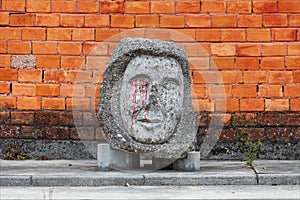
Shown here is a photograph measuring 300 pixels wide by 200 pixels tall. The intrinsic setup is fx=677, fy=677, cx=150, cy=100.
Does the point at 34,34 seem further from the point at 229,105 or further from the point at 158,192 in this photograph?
the point at 158,192

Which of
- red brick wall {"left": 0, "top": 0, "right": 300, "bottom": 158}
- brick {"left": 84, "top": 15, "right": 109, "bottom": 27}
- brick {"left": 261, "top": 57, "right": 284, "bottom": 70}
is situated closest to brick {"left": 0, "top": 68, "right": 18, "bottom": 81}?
red brick wall {"left": 0, "top": 0, "right": 300, "bottom": 158}

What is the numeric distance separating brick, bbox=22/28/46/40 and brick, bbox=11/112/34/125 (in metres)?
0.81

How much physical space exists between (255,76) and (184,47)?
811 mm

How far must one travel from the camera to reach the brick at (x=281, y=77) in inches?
282

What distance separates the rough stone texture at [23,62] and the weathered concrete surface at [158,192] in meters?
2.06

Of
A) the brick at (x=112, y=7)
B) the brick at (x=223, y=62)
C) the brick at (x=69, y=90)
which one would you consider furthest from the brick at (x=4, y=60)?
the brick at (x=223, y=62)

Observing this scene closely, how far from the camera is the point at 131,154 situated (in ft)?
19.6

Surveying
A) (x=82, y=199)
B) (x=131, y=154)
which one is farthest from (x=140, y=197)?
(x=131, y=154)

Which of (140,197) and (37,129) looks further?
(37,129)

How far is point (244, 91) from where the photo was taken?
715cm

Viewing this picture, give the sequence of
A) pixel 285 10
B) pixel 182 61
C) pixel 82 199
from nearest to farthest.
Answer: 1. pixel 82 199
2. pixel 182 61
3. pixel 285 10

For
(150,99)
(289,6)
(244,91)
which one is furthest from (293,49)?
(150,99)

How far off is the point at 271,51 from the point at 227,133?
99 cm

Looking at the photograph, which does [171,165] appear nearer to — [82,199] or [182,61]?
[182,61]
